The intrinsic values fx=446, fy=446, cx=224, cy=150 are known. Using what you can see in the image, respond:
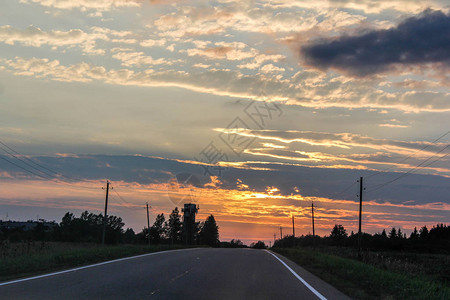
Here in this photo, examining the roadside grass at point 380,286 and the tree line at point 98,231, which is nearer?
the roadside grass at point 380,286

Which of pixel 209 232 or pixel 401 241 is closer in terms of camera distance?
pixel 401 241

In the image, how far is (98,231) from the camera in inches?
5098

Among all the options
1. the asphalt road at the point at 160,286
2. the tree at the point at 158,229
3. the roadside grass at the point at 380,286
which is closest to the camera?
the asphalt road at the point at 160,286

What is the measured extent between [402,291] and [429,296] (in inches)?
44.4

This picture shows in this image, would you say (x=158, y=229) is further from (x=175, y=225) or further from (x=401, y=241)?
(x=401, y=241)

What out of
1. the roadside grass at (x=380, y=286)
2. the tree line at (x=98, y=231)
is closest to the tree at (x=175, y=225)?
the tree line at (x=98, y=231)

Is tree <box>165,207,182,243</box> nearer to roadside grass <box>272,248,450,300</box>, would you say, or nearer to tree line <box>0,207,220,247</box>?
tree line <box>0,207,220,247</box>

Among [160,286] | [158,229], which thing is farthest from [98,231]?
[160,286]

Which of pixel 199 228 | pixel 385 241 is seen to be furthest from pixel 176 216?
pixel 385 241

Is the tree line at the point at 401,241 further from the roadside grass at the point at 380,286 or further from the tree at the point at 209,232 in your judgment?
the roadside grass at the point at 380,286

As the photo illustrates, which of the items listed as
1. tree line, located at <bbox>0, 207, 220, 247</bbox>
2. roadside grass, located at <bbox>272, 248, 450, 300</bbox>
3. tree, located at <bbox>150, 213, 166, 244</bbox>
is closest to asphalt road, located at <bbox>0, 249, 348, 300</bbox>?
roadside grass, located at <bbox>272, 248, 450, 300</bbox>

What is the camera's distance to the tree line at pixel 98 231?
10125 centimetres

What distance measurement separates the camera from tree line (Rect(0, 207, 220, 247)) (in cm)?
10125

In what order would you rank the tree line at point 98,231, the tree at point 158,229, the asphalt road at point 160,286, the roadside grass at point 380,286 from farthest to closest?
the tree at point 158,229, the tree line at point 98,231, the roadside grass at point 380,286, the asphalt road at point 160,286
